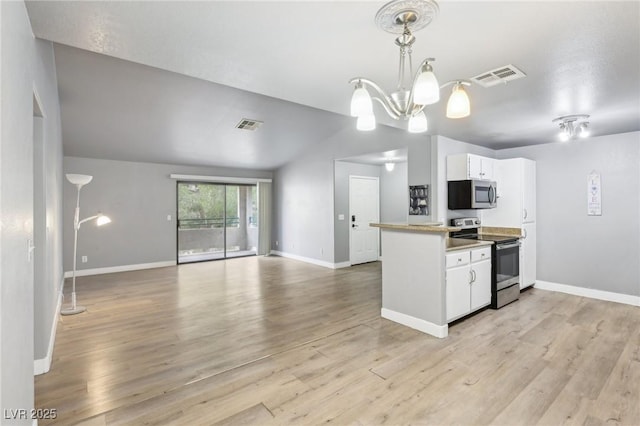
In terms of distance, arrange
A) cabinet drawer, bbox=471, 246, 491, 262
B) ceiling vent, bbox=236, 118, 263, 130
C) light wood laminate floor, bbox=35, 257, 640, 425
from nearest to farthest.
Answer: light wood laminate floor, bbox=35, 257, 640, 425 → cabinet drawer, bbox=471, 246, 491, 262 → ceiling vent, bbox=236, 118, 263, 130

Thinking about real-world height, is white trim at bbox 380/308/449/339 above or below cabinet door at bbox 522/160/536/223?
below

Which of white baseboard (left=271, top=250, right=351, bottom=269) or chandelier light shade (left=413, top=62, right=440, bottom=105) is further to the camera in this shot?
white baseboard (left=271, top=250, right=351, bottom=269)

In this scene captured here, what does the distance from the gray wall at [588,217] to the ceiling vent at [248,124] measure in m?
4.62

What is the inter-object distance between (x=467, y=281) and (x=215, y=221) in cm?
624

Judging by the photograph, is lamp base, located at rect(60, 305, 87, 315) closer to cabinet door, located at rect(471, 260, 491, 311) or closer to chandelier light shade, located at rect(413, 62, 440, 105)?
chandelier light shade, located at rect(413, 62, 440, 105)

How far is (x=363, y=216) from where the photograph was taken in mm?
7570

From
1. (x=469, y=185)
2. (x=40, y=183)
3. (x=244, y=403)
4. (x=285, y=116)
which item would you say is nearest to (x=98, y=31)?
(x=40, y=183)

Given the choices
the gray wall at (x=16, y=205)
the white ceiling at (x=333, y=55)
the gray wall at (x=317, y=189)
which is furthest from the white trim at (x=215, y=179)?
the gray wall at (x=16, y=205)

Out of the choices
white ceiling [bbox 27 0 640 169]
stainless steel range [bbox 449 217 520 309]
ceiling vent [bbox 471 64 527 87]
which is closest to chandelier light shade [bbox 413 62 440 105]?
white ceiling [bbox 27 0 640 169]

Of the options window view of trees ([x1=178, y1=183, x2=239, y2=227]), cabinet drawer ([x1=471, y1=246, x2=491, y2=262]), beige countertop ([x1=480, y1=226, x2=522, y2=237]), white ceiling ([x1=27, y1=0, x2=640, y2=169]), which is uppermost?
white ceiling ([x1=27, y1=0, x2=640, y2=169])

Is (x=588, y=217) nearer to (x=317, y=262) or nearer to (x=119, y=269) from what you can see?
(x=317, y=262)

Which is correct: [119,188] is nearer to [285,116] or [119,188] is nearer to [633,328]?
[285,116]

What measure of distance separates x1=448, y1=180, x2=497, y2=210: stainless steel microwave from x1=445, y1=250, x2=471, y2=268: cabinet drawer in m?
1.16

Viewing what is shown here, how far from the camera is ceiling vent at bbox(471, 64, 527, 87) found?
2.60 metres
